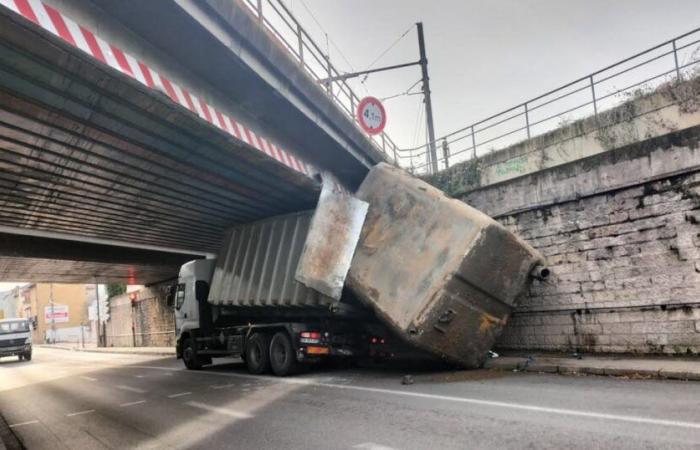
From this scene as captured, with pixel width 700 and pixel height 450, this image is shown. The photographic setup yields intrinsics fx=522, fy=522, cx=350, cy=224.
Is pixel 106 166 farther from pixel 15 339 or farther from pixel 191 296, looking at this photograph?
pixel 15 339

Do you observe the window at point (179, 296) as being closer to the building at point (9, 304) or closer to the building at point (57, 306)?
the building at point (57, 306)

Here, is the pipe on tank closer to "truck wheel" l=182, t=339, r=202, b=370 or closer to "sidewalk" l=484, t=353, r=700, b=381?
"sidewalk" l=484, t=353, r=700, b=381

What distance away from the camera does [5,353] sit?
29969mm

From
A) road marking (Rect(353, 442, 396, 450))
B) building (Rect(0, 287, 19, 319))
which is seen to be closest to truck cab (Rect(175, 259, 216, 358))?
road marking (Rect(353, 442, 396, 450))

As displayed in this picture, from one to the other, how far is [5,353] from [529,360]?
30914 mm

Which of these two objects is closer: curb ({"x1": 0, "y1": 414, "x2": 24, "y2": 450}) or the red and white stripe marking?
the red and white stripe marking

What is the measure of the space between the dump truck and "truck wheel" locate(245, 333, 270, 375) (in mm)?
24

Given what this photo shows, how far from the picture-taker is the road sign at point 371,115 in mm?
14000

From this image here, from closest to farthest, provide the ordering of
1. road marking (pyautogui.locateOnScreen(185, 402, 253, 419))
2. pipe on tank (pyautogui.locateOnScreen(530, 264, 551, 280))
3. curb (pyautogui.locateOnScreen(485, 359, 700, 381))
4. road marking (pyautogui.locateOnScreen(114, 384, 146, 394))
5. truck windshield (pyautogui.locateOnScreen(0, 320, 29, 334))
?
road marking (pyautogui.locateOnScreen(185, 402, 253, 419)) < curb (pyautogui.locateOnScreen(485, 359, 700, 381)) < pipe on tank (pyautogui.locateOnScreen(530, 264, 551, 280)) < road marking (pyautogui.locateOnScreen(114, 384, 146, 394)) < truck windshield (pyautogui.locateOnScreen(0, 320, 29, 334))

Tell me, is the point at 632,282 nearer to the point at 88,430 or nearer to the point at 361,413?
the point at 361,413

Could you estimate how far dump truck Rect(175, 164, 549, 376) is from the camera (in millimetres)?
9172

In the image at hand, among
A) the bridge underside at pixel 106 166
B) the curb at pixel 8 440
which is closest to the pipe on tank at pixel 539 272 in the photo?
the bridge underside at pixel 106 166

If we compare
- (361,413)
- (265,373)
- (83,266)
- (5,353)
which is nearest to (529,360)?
(361,413)

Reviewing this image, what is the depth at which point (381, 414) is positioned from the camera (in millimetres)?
6688
